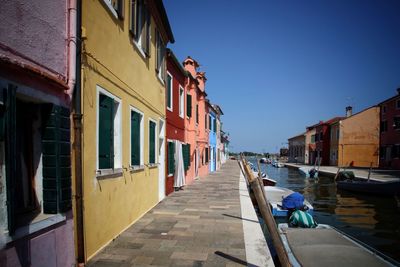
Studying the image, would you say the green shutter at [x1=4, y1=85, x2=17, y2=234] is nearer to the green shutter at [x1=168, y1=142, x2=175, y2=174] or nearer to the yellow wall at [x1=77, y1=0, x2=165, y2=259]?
the yellow wall at [x1=77, y1=0, x2=165, y2=259]

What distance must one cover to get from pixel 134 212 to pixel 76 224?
9.93ft

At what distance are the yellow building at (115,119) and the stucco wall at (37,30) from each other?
608 mm

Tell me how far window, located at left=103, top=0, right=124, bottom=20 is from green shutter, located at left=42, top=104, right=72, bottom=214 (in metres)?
2.56

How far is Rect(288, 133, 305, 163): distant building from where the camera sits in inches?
2393

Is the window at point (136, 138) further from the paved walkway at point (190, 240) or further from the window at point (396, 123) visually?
the window at point (396, 123)

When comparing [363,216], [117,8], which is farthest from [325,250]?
[363,216]

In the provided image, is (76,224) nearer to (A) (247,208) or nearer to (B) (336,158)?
(A) (247,208)

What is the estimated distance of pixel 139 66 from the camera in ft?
25.2

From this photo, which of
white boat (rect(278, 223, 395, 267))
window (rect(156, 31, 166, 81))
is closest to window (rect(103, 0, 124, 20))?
window (rect(156, 31, 166, 81))

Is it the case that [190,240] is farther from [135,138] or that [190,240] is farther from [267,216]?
[267,216]

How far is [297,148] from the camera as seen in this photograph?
66.6 m

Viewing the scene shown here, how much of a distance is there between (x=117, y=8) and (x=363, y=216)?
14333 millimetres

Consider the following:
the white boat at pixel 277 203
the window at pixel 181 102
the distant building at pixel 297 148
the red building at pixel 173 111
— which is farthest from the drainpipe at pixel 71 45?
the distant building at pixel 297 148

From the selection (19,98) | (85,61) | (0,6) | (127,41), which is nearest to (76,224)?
(19,98)
